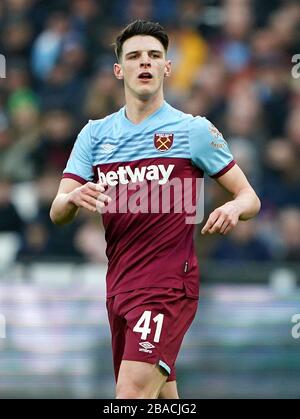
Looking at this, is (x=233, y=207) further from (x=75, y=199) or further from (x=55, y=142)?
(x=55, y=142)

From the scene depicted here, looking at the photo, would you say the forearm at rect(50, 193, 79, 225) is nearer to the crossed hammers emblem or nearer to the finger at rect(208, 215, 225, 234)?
the crossed hammers emblem

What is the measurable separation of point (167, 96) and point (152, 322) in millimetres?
5750

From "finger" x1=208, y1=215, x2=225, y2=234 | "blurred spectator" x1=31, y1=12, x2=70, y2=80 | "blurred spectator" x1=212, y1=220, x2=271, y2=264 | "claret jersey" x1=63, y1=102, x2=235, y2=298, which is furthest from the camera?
"blurred spectator" x1=31, y1=12, x2=70, y2=80

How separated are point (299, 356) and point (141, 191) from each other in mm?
3620

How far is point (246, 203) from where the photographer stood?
21.8ft

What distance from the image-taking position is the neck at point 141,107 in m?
6.96

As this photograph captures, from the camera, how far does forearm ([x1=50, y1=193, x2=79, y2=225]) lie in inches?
264

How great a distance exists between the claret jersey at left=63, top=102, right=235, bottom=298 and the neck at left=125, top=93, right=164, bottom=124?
7 cm

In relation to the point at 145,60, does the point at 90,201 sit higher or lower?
lower

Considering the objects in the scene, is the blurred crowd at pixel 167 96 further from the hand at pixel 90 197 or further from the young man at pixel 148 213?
the hand at pixel 90 197

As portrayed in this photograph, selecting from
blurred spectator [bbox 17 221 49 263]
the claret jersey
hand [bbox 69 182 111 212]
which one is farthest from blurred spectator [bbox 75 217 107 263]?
hand [bbox 69 182 111 212]

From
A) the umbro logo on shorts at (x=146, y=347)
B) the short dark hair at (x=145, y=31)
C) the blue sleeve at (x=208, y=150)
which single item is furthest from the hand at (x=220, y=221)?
the short dark hair at (x=145, y=31)

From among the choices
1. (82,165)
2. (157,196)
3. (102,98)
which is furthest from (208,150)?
(102,98)
